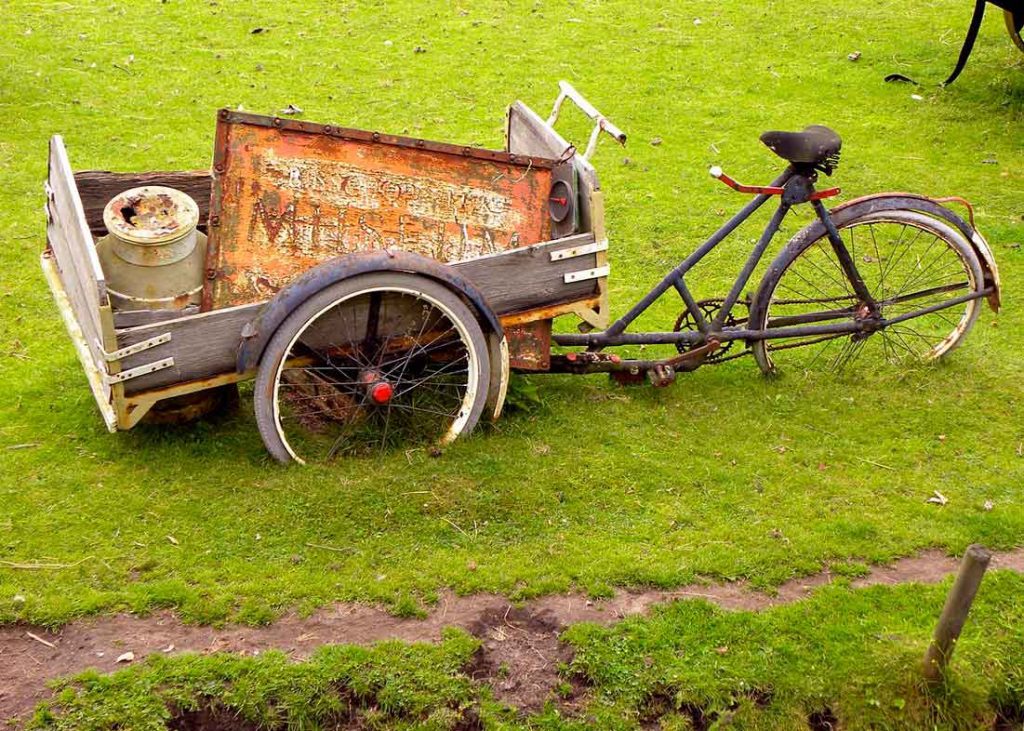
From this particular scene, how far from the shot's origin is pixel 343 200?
194 inches

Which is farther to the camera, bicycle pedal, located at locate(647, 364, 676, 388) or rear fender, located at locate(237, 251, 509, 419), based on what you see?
bicycle pedal, located at locate(647, 364, 676, 388)

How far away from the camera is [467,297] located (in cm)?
486

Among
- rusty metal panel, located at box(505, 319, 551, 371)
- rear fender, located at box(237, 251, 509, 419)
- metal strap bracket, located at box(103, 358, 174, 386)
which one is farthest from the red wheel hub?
metal strap bracket, located at box(103, 358, 174, 386)

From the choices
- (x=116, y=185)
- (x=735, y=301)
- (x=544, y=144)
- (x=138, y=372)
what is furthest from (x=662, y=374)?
(x=116, y=185)

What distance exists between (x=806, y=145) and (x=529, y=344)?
1.76 m

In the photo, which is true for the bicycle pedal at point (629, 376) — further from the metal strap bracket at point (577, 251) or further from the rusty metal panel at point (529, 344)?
the metal strap bracket at point (577, 251)

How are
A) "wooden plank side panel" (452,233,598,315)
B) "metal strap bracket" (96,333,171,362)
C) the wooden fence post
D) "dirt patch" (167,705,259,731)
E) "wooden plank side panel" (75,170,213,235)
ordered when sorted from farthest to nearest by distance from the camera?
"wooden plank side panel" (75,170,213,235) → "wooden plank side panel" (452,233,598,315) → "metal strap bracket" (96,333,171,362) → "dirt patch" (167,705,259,731) → the wooden fence post

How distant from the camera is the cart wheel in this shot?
4.70m

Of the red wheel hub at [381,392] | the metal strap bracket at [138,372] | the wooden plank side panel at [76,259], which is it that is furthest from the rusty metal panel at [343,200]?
the red wheel hub at [381,392]

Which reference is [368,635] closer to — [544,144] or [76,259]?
[76,259]

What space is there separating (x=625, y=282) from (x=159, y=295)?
11.1ft

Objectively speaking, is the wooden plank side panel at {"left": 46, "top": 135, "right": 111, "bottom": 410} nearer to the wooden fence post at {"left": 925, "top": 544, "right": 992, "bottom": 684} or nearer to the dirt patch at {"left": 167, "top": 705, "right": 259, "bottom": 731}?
the dirt patch at {"left": 167, "top": 705, "right": 259, "bottom": 731}

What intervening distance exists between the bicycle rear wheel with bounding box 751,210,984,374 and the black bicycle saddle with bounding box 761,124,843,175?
44 cm

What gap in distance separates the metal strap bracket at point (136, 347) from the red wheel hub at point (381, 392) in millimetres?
923
